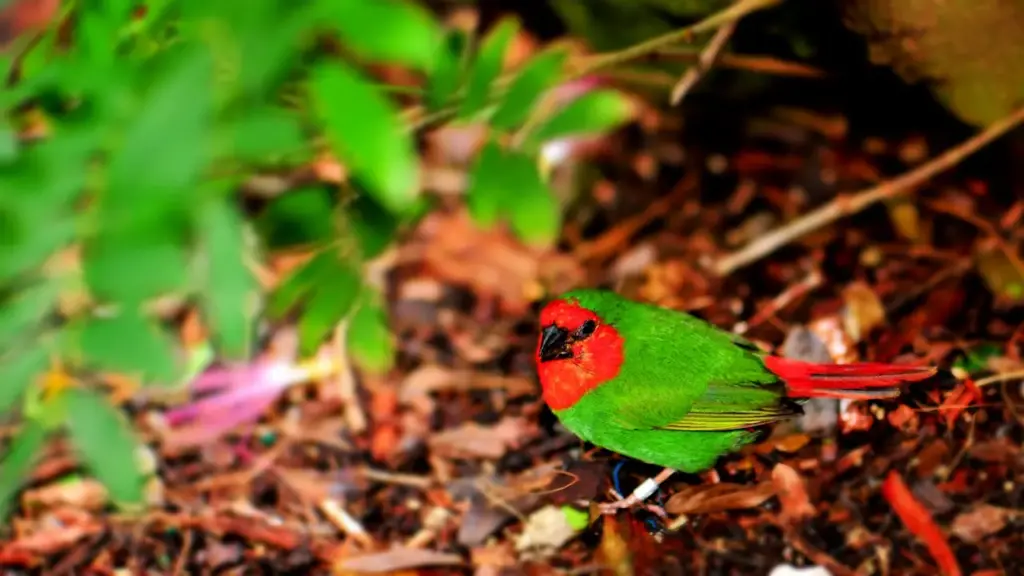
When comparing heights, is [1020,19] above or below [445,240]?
above

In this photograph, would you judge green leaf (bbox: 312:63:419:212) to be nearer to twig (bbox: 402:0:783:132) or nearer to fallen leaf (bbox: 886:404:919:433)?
twig (bbox: 402:0:783:132)

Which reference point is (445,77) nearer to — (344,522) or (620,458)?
(620,458)

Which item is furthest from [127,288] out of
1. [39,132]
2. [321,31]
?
[39,132]

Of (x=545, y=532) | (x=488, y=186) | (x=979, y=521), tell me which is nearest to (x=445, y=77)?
(x=488, y=186)

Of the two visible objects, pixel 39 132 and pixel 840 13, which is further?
pixel 39 132

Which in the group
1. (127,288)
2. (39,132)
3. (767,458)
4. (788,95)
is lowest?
(767,458)

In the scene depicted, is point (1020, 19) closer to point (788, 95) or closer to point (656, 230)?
point (788, 95)
